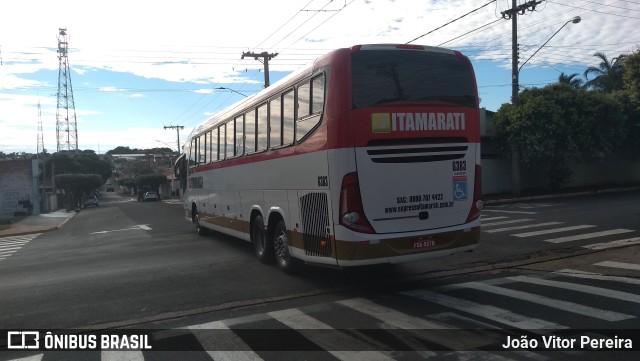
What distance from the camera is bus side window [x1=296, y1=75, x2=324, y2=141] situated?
7379 mm

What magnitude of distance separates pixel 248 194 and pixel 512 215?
11574 millimetres

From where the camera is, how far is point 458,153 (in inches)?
299

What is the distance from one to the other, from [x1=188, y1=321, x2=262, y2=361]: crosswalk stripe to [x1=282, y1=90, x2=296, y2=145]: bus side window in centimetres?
335

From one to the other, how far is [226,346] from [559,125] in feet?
77.8

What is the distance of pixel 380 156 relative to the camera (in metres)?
6.95

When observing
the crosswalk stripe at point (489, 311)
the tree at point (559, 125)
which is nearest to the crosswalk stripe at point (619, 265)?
the crosswalk stripe at point (489, 311)

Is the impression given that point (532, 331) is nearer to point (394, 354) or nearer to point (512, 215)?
point (394, 354)

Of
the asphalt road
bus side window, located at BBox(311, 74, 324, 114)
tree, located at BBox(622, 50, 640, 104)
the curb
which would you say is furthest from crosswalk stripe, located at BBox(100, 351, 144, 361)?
tree, located at BBox(622, 50, 640, 104)

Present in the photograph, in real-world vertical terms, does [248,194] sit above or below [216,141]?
below

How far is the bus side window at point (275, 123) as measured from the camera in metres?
8.89

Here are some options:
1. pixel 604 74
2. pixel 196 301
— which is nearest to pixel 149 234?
pixel 196 301

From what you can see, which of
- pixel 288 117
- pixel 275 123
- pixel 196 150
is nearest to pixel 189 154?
pixel 196 150

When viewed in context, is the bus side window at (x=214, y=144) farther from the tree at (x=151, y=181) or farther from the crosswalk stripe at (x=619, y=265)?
the tree at (x=151, y=181)

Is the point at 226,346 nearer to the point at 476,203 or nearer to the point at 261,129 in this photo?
the point at 476,203
